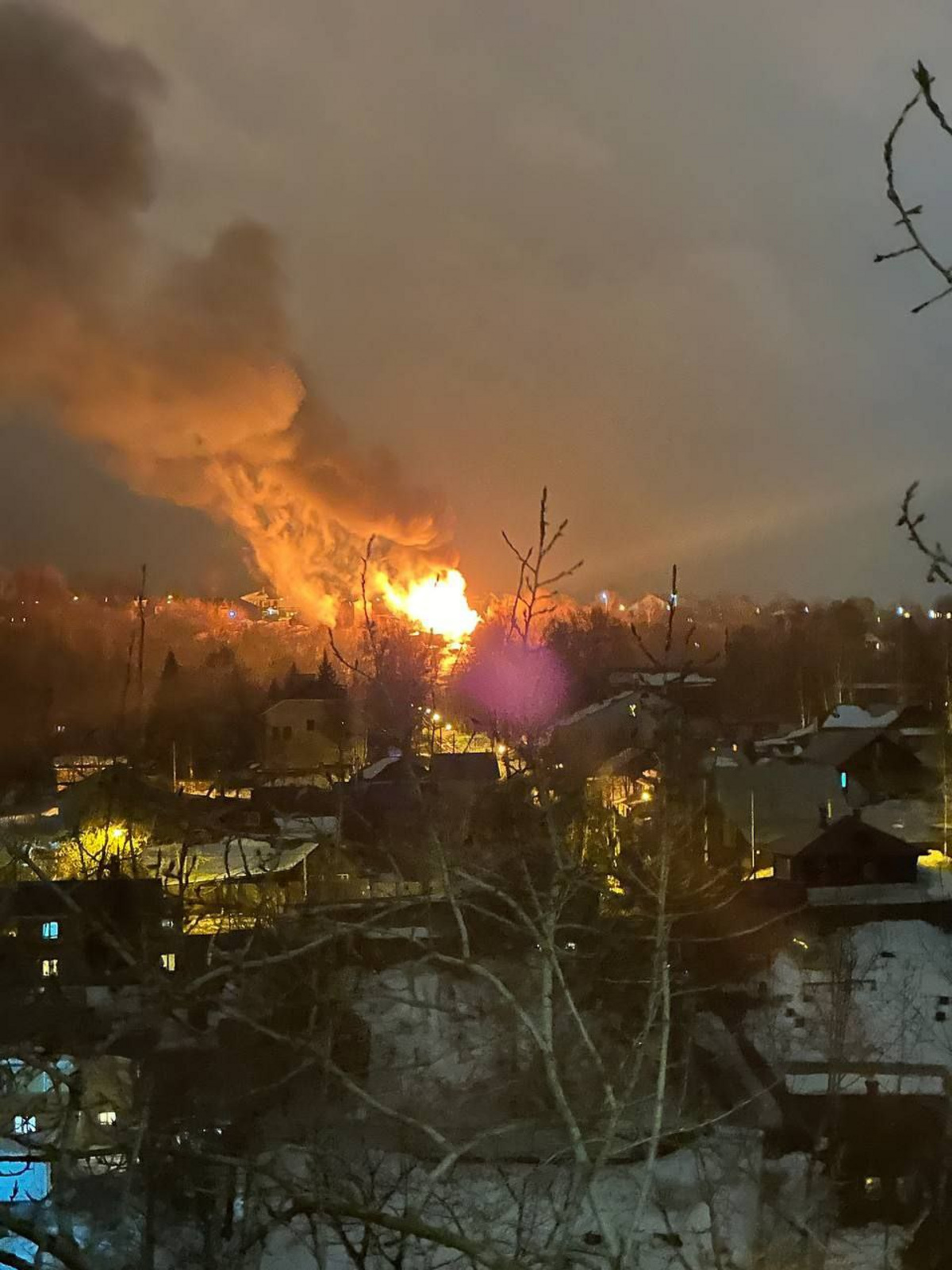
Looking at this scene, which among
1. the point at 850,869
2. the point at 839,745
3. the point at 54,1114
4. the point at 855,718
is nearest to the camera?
the point at 54,1114

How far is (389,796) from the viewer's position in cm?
571

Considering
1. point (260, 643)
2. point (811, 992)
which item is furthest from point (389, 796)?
point (260, 643)

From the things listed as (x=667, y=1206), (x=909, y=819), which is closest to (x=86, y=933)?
(x=667, y=1206)

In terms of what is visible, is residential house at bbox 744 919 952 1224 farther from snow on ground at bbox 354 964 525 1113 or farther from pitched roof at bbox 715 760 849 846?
pitched roof at bbox 715 760 849 846

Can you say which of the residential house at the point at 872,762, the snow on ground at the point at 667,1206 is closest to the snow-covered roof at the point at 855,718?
the residential house at the point at 872,762

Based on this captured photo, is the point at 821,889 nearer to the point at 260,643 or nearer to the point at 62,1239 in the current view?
the point at 62,1239

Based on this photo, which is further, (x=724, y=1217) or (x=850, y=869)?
(x=850, y=869)

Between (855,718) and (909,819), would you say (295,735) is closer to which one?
(909,819)

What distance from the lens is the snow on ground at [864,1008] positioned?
292 inches

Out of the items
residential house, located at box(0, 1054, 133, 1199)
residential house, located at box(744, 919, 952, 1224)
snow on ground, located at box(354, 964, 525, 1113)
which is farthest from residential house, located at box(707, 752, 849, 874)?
residential house, located at box(0, 1054, 133, 1199)

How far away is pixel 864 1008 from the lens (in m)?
8.73

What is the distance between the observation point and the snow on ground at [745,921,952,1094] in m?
7.41

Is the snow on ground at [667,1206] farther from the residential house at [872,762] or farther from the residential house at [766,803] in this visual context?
the residential house at [872,762]

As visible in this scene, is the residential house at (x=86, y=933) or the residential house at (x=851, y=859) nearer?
the residential house at (x=86, y=933)
